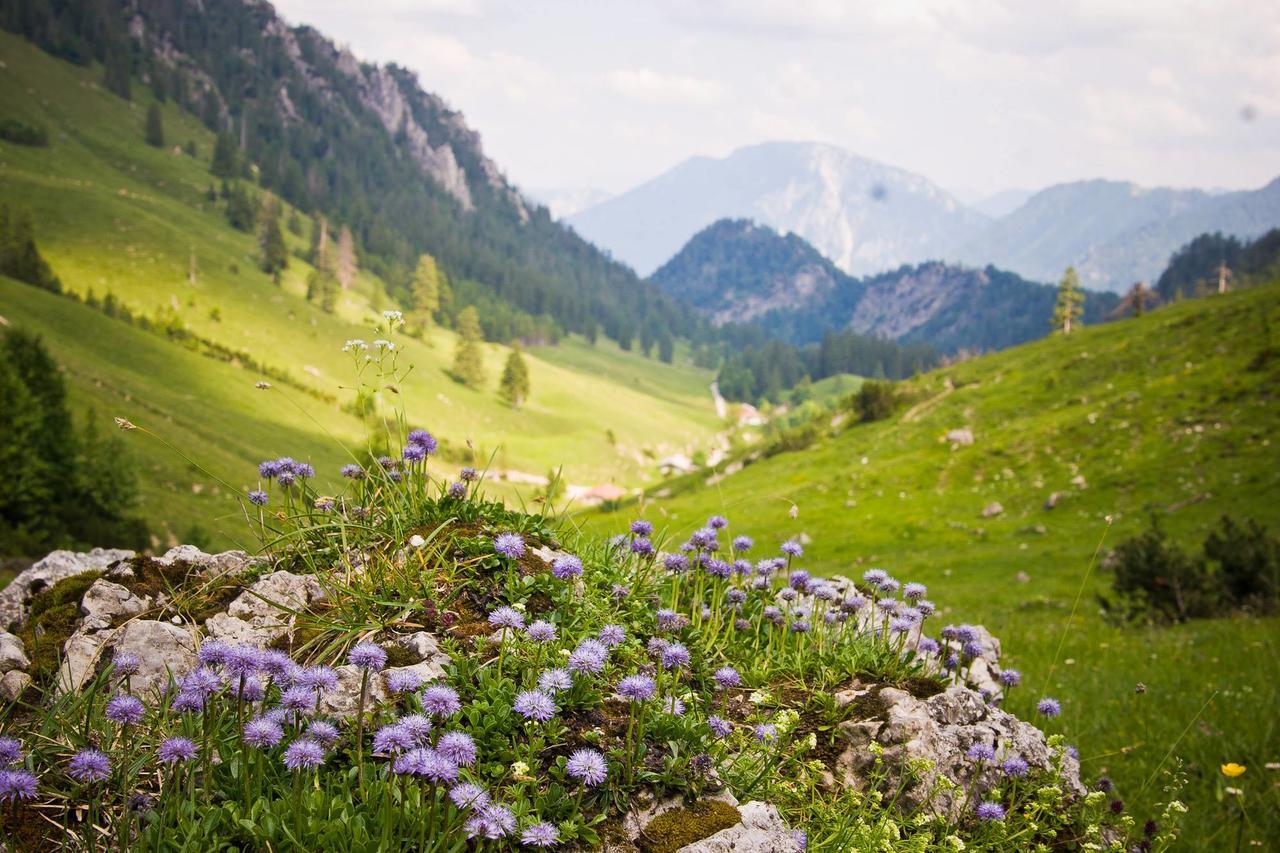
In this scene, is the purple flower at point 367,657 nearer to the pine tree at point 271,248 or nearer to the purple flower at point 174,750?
the purple flower at point 174,750

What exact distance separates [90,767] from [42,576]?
3354 millimetres

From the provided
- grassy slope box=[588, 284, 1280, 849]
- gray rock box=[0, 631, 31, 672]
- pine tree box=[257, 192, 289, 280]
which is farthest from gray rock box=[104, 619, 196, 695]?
pine tree box=[257, 192, 289, 280]

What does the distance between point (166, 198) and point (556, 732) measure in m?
237

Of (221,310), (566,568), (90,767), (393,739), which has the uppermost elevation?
(566,568)

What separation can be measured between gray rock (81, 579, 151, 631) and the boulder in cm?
473

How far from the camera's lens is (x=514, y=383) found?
580 feet

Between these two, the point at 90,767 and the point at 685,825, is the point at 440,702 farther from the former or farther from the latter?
the point at 90,767

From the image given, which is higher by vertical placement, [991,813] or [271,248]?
[271,248]

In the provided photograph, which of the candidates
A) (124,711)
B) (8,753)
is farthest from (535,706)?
(8,753)

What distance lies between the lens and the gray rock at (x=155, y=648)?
14.4 ft

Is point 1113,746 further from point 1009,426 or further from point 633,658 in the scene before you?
point 1009,426

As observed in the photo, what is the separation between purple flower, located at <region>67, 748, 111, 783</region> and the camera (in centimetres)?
320

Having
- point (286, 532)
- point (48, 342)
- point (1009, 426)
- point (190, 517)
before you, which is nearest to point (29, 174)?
point (48, 342)

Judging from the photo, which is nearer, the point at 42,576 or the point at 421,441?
the point at 42,576
